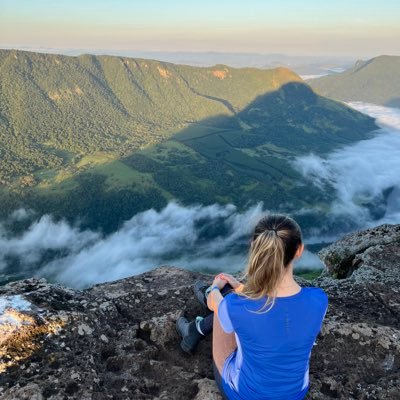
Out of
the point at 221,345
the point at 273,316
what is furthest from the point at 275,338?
the point at 221,345

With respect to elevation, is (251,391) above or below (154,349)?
above

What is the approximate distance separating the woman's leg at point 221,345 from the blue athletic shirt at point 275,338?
2.50ft

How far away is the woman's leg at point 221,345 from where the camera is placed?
27.8 ft

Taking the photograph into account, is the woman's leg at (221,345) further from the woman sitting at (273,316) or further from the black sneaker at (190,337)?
the black sneaker at (190,337)

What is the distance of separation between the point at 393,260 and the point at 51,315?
13.9 m

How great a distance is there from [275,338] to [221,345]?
2.00m

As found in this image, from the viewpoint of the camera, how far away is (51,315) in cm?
1081

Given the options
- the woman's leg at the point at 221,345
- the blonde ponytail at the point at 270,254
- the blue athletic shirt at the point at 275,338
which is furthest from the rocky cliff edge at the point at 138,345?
the blonde ponytail at the point at 270,254

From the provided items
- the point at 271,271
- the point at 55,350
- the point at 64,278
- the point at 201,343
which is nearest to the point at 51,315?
the point at 55,350

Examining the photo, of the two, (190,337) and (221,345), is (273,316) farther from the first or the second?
(190,337)

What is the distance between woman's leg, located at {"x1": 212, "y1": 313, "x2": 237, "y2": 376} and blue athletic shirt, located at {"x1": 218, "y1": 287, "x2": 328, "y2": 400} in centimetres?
76

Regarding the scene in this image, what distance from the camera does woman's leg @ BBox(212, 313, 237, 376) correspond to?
847 centimetres

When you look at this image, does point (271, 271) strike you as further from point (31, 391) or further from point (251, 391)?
point (31, 391)

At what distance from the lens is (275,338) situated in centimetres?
691
